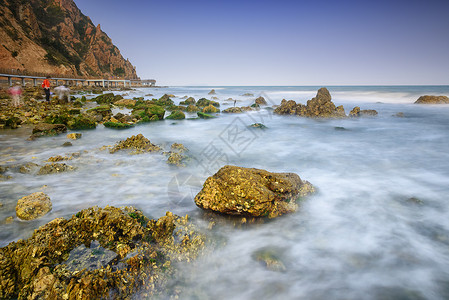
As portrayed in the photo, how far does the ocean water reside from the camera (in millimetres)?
2926

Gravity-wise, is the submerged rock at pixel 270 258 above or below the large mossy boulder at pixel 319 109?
below

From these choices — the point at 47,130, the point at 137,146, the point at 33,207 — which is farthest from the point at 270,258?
the point at 47,130

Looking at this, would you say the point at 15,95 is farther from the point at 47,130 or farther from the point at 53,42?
the point at 53,42

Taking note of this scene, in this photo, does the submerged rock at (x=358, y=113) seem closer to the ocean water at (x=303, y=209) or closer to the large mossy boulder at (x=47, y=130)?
the ocean water at (x=303, y=209)

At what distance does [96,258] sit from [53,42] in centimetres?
9170

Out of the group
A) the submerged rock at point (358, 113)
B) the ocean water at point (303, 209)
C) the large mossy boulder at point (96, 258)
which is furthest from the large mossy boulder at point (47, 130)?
the submerged rock at point (358, 113)

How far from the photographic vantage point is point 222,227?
379 cm

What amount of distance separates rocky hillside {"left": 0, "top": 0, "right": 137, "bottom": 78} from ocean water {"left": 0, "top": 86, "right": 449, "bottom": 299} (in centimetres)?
5913

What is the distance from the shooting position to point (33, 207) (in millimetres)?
3791

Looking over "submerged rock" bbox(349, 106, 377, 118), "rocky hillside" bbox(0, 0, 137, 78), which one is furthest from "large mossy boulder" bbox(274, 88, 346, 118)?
"rocky hillside" bbox(0, 0, 137, 78)

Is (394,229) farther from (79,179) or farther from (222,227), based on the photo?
(79,179)

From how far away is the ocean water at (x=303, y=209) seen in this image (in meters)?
2.93

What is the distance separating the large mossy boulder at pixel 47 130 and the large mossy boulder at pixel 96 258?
803cm

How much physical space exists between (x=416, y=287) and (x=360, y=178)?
3824 millimetres
